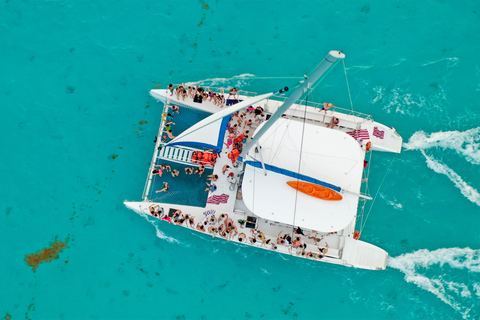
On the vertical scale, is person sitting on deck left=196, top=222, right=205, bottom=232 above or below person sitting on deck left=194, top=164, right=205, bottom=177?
below

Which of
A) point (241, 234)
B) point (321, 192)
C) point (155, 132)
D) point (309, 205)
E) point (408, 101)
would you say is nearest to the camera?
point (321, 192)

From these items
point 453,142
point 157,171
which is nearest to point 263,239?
point 157,171

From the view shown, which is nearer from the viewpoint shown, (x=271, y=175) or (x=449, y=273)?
(x=271, y=175)

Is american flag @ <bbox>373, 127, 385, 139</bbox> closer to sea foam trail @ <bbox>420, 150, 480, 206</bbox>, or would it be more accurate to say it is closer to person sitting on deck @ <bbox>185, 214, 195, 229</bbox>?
sea foam trail @ <bbox>420, 150, 480, 206</bbox>

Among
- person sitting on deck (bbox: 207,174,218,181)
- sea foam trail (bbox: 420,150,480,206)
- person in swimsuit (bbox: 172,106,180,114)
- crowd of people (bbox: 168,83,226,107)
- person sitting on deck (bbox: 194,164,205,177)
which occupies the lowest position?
person sitting on deck (bbox: 207,174,218,181)

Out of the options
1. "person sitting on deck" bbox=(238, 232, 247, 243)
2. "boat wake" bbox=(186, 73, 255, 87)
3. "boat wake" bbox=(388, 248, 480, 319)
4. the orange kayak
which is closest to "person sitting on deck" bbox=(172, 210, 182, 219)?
"person sitting on deck" bbox=(238, 232, 247, 243)

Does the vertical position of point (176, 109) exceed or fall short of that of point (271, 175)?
it exceeds it

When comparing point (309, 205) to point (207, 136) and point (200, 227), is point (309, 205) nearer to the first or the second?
point (200, 227)
